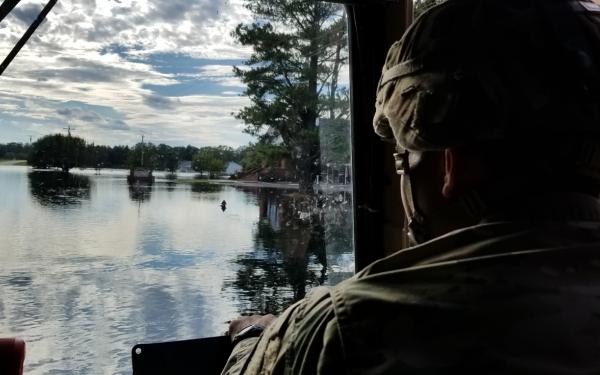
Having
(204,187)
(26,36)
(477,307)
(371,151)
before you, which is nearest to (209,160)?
(204,187)

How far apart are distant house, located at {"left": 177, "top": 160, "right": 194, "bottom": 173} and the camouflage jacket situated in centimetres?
154

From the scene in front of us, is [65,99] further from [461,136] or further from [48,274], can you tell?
[461,136]

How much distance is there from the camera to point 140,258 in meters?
2.13

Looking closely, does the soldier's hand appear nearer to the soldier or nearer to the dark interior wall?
the soldier

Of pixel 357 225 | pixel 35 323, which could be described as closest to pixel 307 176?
pixel 357 225

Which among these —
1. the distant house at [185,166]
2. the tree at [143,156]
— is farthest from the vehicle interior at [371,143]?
the tree at [143,156]

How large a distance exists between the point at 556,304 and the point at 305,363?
1.04ft

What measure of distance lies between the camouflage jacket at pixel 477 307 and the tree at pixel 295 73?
1591 millimetres

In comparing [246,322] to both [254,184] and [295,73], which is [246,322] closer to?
[254,184]

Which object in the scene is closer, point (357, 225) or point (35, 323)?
point (35, 323)

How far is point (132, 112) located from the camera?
2.19 meters

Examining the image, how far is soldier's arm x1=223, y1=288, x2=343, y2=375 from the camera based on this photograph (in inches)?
29.4

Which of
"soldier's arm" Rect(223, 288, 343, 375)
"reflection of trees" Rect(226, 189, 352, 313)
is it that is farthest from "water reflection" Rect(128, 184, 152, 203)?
"soldier's arm" Rect(223, 288, 343, 375)

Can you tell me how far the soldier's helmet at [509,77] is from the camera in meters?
0.78
